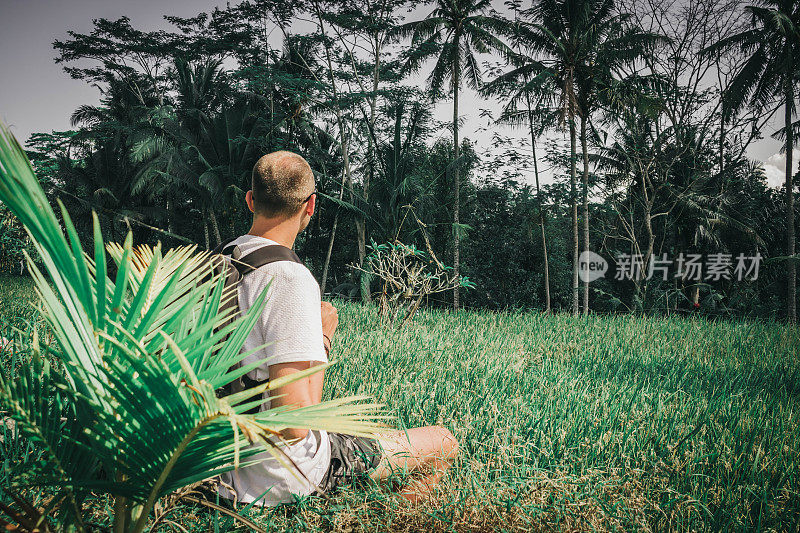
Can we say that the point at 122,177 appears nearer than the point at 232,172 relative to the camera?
No

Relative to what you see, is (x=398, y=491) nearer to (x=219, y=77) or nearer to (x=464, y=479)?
(x=464, y=479)

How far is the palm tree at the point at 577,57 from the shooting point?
11.5 metres

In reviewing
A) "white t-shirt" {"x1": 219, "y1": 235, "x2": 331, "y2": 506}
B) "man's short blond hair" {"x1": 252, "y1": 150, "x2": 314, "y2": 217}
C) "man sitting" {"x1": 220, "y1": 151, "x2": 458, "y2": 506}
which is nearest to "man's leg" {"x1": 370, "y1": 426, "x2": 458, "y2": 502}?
"man sitting" {"x1": 220, "y1": 151, "x2": 458, "y2": 506}

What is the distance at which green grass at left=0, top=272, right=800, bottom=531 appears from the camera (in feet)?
5.44

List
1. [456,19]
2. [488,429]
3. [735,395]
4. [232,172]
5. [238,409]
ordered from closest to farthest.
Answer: [238,409] → [488,429] → [735,395] → [456,19] → [232,172]

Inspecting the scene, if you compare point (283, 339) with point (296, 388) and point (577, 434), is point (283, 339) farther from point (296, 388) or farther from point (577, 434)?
point (577, 434)

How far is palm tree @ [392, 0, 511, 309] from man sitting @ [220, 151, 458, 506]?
11495 mm

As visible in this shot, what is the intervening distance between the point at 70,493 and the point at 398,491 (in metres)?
1.32

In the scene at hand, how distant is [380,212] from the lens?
37.2ft

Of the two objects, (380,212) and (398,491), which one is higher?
(380,212)

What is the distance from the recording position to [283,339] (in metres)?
1.29

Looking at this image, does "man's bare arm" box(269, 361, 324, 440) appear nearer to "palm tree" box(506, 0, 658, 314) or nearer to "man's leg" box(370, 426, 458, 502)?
"man's leg" box(370, 426, 458, 502)

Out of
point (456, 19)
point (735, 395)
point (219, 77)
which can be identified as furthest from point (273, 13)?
point (735, 395)

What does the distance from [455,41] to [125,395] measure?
15.1 meters
